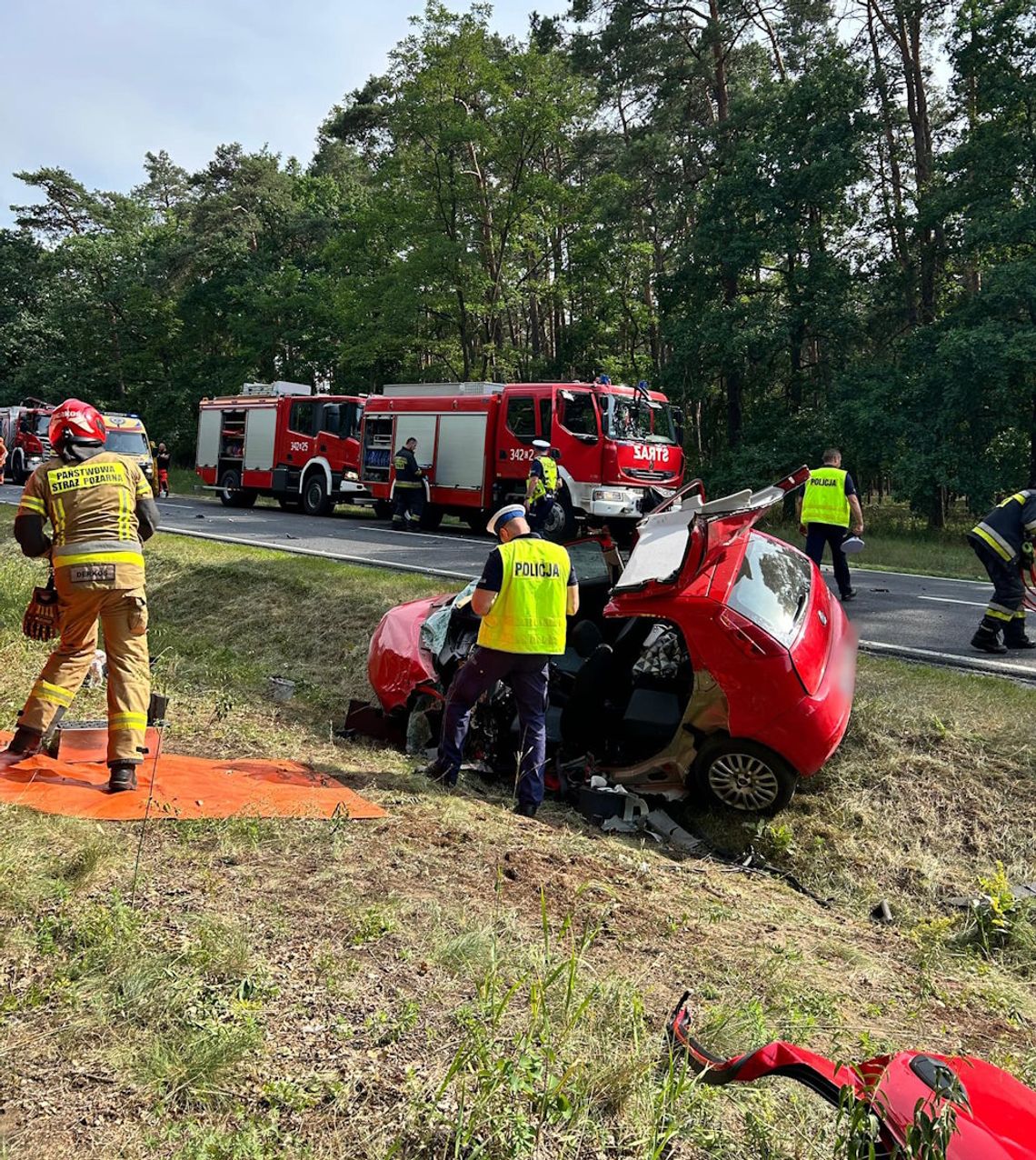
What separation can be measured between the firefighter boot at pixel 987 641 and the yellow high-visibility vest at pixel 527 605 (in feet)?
14.1

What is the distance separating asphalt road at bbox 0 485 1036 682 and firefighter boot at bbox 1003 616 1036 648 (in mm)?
172

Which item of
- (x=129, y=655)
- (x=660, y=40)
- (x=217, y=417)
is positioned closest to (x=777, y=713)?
(x=129, y=655)

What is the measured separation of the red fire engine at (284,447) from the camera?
1992cm

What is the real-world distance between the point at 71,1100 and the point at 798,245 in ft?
75.7

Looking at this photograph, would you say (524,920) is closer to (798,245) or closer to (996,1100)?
(996,1100)

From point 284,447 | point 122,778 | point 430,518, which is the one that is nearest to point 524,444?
point 430,518

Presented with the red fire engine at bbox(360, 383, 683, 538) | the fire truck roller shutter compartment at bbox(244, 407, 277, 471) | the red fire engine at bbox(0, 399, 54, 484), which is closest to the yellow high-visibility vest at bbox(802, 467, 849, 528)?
the red fire engine at bbox(360, 383, 683, 538)

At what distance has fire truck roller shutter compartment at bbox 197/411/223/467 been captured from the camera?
2320cm

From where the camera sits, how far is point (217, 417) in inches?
914

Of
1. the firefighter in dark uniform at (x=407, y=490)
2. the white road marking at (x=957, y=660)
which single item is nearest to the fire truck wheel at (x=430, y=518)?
the firefighter in dark uniform at (x=407, y=490)

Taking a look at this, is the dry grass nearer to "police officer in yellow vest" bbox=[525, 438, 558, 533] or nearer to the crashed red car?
the crashed red car

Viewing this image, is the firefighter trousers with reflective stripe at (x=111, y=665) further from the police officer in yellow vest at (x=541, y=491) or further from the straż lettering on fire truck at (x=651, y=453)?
the straż lettering on fire truck at (x=651, y=453)

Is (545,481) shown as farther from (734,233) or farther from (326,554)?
(734,233)

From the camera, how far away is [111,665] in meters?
4.23
